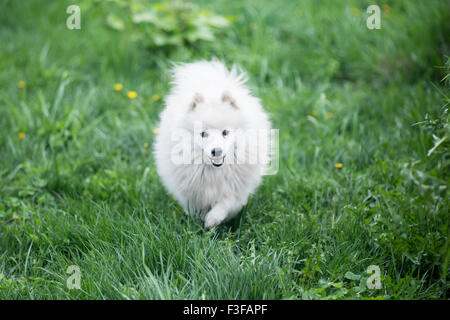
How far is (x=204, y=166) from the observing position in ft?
9.92

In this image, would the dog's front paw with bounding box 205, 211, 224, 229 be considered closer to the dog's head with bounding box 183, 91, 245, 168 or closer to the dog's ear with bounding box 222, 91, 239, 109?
the dog's head with bounding box 183, 91, 245, 168

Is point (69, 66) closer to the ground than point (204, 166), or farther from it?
farther from it

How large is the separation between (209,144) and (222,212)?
55 cm

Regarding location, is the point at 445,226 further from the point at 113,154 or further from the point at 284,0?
the point at 284,0

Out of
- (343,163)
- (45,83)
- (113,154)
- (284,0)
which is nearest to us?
(343,163)

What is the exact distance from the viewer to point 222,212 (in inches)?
119

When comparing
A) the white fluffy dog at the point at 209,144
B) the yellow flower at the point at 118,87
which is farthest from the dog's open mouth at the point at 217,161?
the yellow flower at the point at 118,87

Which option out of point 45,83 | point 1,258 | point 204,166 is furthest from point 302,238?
point 45,83

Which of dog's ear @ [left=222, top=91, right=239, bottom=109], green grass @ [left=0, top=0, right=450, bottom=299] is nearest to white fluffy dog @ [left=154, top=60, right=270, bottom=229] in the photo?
dog's ear @ [left=222, top=91, right=239, bottom=109]

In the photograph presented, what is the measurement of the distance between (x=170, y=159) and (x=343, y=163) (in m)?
1.52

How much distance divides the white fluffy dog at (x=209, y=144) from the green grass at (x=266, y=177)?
7.4 inches

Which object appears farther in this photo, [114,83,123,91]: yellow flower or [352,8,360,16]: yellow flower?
[352,8,360,16]: yellow flower

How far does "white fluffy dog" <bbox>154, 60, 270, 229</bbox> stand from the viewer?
110 inches

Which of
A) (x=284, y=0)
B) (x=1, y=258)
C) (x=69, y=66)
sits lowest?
(x=1, y=258)
